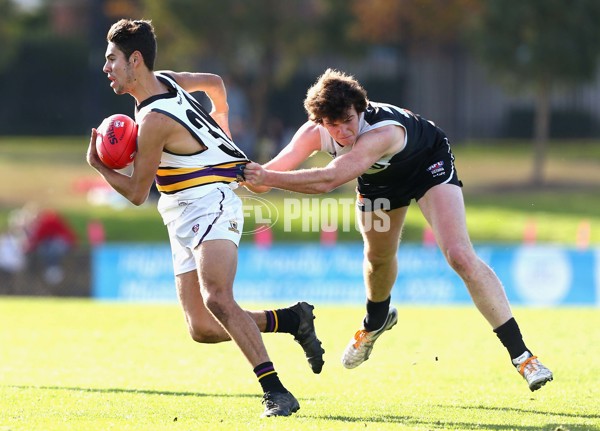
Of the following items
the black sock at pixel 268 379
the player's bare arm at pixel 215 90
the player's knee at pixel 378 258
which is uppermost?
the player's bare arm at pixel 215 90

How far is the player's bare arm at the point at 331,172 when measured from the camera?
6.88 meters

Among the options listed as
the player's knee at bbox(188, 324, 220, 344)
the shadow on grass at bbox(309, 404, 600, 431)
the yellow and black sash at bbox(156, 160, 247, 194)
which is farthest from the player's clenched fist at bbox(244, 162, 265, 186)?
the shadow on grass at bbox(309, 404, 600, 431)

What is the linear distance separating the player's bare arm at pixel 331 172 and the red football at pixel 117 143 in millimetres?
724

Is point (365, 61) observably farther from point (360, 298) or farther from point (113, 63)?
point (113, 63)

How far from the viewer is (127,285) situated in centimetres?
1830

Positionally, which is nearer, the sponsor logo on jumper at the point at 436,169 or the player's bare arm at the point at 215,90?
the sponsor logo on jumper at the point at 436,169

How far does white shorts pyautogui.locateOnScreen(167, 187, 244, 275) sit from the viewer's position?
6934 millimetres

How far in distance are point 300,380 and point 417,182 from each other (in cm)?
193

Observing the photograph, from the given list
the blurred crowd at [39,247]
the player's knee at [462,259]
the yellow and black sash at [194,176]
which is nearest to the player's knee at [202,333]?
the yellow and black sash at [194,176]

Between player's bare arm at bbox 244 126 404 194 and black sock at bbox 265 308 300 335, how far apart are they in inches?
39.3

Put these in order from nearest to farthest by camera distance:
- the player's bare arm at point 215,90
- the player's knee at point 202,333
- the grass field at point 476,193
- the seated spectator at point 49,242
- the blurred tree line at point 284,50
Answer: the player's knee at point 202,333, the player's bare arm at point 215,90, the seated spectator at point 49,242, the grass field at point 476,193, the blurred tree line at point 284,50

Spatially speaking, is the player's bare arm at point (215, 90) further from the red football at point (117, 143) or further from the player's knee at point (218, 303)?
the player's knee at point (218, 303)

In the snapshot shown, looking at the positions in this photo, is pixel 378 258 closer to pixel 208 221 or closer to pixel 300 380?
pixel 300 380

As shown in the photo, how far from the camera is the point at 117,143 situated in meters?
6.92
